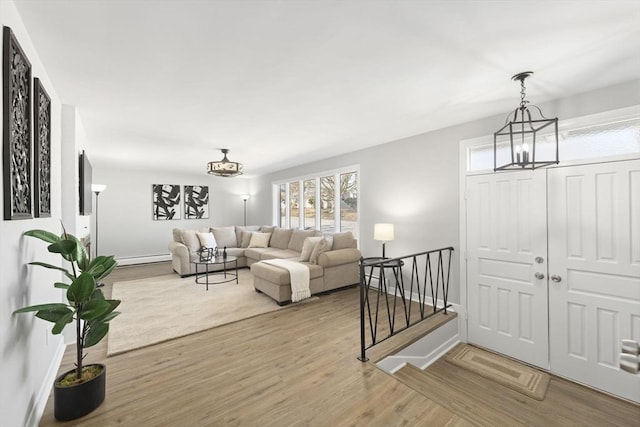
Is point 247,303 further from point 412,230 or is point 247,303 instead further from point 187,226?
point 187,226

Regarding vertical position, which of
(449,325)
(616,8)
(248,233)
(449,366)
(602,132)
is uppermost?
(616,8)

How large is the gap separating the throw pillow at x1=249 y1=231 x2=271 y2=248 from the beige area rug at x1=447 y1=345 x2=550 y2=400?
4.44 meters

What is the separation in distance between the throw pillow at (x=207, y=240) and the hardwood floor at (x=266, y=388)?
3.18m

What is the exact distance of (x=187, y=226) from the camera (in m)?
7.58

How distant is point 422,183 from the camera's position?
3775 millimetres

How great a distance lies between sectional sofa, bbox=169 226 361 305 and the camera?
158 inches

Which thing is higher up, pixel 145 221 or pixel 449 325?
pixel 145 221

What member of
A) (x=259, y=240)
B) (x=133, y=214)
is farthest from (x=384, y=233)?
(x=133, y=214)

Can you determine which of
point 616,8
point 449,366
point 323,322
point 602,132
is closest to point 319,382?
point 323,322

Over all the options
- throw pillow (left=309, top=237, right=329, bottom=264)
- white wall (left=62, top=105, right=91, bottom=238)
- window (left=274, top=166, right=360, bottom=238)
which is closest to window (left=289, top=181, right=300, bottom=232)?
window (left=274, top=166, right=360, bottom=238)

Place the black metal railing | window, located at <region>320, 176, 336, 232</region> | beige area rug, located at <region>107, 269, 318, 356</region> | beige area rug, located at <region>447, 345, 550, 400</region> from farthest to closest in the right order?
1. window, located at <region>320, 176, 336, 232</region>
2. the black metal railing
3. beige area rug, located at <region>107, 269, 318, 356</region>
4. beige area rug, located at <region>447, 345, 550, 400</region>

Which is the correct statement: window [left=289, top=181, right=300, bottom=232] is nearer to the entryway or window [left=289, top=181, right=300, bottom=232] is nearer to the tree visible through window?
the tree visible through window

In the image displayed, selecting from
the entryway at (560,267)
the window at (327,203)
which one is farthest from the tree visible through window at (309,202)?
the entryway at (560,267)

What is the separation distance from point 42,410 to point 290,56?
2.90m
